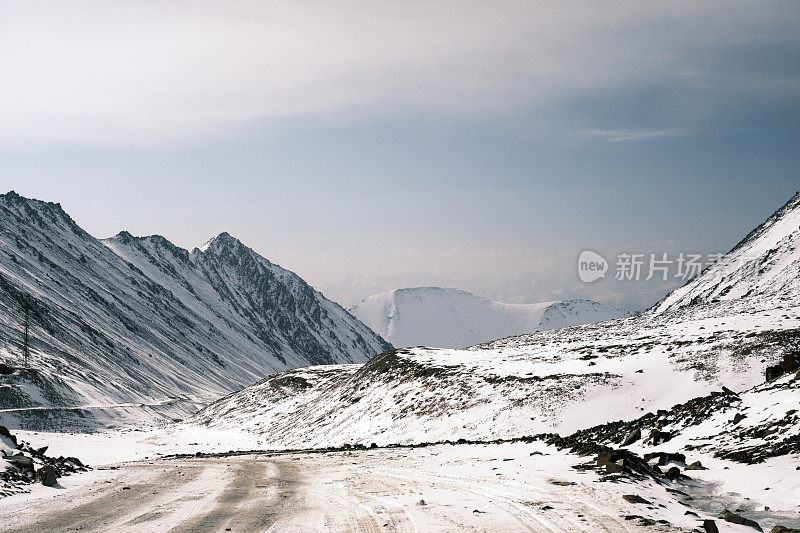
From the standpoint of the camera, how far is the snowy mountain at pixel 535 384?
36688 mm

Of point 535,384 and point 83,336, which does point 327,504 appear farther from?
point 83,336

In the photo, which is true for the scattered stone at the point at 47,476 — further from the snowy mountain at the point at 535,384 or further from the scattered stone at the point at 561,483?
the snowy mountain at the point at 535,384

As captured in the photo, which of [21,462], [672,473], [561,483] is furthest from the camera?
[21,462]

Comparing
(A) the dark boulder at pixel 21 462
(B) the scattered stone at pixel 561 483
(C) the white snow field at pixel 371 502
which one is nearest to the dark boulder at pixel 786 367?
(C) the white snow field at pixel 371 502

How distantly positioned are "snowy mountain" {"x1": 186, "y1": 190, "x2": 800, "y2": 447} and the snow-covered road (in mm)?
20777

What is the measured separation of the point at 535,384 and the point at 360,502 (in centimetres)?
3220

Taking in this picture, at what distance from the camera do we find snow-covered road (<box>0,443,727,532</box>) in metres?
10.1

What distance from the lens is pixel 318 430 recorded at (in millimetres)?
50500

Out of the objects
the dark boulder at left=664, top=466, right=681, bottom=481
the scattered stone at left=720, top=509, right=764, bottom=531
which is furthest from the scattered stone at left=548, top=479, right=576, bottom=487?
the scattered stone at left=720, top=509, right=764, bottom=531

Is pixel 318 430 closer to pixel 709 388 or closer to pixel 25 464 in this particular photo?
pixel 709 388

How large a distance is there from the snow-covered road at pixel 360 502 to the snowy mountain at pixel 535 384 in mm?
20777

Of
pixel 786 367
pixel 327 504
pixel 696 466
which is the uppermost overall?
pixel 786 367

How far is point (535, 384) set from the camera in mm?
42312

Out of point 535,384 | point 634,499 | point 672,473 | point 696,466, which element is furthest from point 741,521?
point 535,384
